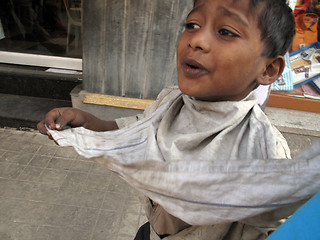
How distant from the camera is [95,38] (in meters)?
3.00

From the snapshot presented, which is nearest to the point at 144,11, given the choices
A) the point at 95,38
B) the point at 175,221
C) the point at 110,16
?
the point at 110,16

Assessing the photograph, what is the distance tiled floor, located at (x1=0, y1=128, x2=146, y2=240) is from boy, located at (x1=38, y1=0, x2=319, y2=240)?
1.44 metres

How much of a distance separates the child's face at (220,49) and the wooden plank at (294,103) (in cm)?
305

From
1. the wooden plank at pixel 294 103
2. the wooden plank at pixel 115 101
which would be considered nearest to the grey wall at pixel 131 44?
the wooden plank at pixel 115 101

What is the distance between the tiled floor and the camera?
2.36m

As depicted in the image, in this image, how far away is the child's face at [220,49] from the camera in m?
0.87

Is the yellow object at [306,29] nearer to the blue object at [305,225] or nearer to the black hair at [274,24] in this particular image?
the black hair at [274,24]

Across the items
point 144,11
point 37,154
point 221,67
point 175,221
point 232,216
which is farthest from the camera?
point 37,154

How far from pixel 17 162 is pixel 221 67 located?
273 centimetres

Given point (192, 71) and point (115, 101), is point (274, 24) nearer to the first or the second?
point (192, 71)

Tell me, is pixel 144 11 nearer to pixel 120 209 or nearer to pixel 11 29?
pixel 120 209

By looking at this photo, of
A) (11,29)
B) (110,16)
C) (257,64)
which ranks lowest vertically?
(11,29)

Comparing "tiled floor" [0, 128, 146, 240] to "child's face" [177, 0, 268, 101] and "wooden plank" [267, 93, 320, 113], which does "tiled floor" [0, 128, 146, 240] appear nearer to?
"child's face" [177, 0, 268, 101]

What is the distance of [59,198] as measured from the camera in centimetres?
262
